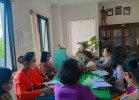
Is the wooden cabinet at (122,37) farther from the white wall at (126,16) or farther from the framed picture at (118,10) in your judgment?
the framed picture at (118,10)

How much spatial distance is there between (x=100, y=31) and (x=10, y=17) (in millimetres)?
2832

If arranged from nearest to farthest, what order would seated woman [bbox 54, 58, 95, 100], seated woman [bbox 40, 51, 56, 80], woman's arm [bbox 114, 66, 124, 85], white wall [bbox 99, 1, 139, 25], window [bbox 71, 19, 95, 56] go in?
seated woman [bbox 54, 58, 95, 100]
woman's arm [bbox 114, 66, 124, 85]
seated woman [bbox 40, 51, 56, 80]
white wall [bbox 99, 1, 139, 25]
window [bbox 71, 19, 95, 56]

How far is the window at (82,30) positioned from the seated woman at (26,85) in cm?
294

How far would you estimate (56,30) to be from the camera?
4238mm

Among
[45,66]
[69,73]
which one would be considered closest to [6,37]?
[45,66]

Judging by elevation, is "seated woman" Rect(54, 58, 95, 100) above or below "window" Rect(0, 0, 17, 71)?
below

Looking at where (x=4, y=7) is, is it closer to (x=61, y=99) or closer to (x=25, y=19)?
(x=25, y=19)

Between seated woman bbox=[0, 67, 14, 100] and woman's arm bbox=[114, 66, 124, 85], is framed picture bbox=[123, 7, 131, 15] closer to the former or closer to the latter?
woman's arm bbox=[114, 66, 124, 85]

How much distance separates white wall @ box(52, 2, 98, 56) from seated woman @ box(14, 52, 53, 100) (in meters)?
2.78

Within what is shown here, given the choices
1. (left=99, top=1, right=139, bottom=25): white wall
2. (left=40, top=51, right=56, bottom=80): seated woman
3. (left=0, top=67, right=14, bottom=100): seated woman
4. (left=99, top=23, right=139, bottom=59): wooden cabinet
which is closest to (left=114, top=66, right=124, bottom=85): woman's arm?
(left=40, top=51, right=56, bottom=80): seated woman

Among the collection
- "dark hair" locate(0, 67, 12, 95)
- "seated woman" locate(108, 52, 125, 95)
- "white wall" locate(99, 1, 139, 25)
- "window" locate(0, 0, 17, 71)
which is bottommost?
"seated woman" locate(108, 52, 125, 95)

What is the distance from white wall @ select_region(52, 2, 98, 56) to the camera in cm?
409

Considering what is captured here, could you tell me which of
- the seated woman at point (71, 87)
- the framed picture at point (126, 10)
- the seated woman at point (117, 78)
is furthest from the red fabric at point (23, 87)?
the framed picture at point (126, 10)

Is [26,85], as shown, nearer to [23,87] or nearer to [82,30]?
[23,87]
